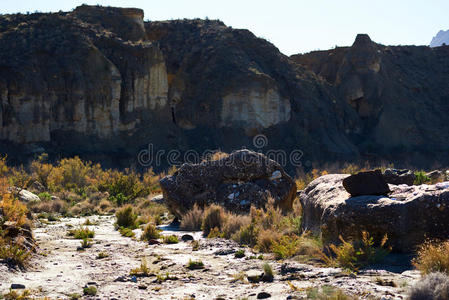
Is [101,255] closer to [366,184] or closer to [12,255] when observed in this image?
[12,255]

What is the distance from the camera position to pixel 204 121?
42500 millimetres

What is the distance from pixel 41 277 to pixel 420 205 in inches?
201

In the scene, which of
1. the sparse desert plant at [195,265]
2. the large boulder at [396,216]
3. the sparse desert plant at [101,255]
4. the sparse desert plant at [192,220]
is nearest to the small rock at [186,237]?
→ the sparse desert plant at [192,220]

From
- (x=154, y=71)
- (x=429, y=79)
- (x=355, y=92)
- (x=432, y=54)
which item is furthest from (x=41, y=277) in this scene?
(x=432, y=54)

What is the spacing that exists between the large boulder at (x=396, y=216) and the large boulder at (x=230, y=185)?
14.8 feet

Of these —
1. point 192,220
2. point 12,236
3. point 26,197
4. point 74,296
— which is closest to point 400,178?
point 192,220

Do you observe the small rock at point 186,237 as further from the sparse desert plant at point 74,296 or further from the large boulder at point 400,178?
the large boulder at point 400,178

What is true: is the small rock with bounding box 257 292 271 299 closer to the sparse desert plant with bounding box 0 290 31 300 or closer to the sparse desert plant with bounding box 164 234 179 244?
the sparse desert plant with bounding box 0 290 31 300

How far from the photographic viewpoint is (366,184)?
23.4ft

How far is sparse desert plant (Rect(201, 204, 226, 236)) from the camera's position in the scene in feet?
34.0

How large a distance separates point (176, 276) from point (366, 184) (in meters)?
3.10

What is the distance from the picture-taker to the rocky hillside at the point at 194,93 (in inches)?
1351

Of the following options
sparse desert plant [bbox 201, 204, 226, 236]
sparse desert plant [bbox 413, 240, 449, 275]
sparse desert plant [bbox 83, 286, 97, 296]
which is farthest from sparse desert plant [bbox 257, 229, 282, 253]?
sparse desert plant [bbox 83, 286, 97, 296]

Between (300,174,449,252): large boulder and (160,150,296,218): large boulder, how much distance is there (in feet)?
14.8
